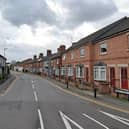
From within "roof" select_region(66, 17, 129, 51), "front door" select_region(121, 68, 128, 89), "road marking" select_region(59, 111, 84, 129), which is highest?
"roof" select_region(66, 17, 129, 51)

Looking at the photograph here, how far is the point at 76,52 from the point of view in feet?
165

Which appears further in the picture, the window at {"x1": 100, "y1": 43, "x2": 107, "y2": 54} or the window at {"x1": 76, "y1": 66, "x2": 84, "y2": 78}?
the window at {"x1": 76, "y1": 66, "x2": 84, "y2": 78}

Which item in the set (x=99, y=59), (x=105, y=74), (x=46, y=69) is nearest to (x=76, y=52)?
(x=99, y=59)

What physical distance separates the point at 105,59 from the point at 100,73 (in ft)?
7.37

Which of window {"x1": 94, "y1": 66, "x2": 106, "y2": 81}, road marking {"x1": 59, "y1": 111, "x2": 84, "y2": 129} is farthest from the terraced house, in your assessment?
road marking {"x1": 59, "y1": 111, "x2": 84, "y2": 129}

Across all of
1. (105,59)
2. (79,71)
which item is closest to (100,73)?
(105,59)

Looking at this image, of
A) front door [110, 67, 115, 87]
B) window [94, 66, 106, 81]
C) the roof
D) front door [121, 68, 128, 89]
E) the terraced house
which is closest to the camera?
front door [121, 68, 128, 89]

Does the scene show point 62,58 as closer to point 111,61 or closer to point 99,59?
point 99,59

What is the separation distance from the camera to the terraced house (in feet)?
93.8

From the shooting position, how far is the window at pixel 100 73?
3503 centimetres

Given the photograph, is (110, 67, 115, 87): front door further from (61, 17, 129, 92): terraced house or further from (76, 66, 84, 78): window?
(76, 66, 84, 78): window

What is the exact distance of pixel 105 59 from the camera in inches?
1371

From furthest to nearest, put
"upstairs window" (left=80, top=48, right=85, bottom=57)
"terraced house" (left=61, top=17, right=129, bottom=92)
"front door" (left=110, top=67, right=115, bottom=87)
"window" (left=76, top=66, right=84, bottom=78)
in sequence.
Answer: "window" (left=76, top=66, right=84, bottom=78) → "upstairs window" (left=80, top=48, right=85, bottom=57) → "front door" (left=110, top=67, right=115, bottom=87) → "terraced house" (left=61, top=17, right=129, bottom=92)

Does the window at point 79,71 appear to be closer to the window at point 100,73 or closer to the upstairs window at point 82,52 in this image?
the upstairs window at point 82,52
